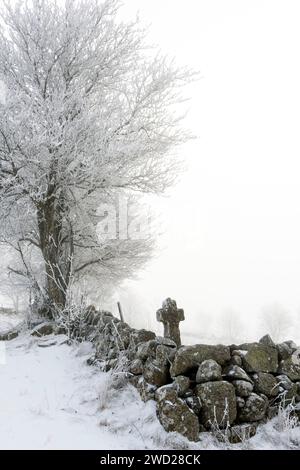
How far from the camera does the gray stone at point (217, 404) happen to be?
404 cm

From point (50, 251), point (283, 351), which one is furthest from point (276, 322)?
point (283, 351)

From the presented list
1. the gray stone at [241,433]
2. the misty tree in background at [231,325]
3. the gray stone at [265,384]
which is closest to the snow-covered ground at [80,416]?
the gray stone at [241,433]

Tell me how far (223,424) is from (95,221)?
7138mm

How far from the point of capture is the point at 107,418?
4406 mm

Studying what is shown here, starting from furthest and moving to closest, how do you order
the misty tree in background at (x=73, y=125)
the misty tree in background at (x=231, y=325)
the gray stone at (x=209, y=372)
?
the misty tree in background at (x=231, y=325)
the misty tree in background at (x=73, y=125)
the gray stone at (x=209, y=372)

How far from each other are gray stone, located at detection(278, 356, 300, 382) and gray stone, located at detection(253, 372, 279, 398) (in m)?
0.25

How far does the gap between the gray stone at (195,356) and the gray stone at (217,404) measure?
339 millimetres

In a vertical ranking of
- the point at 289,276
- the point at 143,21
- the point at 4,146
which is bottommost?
the point at 289,276

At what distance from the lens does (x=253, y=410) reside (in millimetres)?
4145

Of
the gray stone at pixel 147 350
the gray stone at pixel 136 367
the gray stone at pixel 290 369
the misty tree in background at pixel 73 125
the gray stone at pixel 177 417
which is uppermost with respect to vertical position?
the misty tree in background at pixel 73 125

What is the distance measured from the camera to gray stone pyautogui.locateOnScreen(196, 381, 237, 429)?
13.2ft

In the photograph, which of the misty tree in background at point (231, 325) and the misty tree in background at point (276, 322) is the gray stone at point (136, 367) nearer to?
the misty tree in background at point (276, 322)
